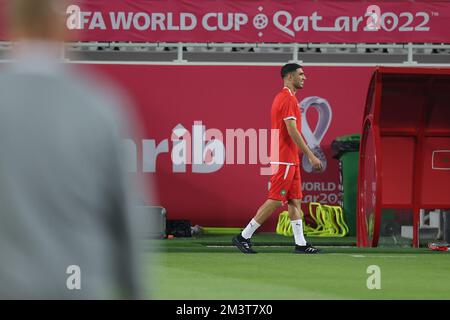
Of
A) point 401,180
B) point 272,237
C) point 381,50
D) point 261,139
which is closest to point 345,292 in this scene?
point 401,180

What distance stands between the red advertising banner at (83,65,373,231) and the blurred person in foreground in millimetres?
14735

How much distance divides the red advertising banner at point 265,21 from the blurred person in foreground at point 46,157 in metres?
14.7

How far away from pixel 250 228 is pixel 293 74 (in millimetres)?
1814

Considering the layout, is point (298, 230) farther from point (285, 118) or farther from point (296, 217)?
point (285, 118)

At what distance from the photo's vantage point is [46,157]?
2.20m

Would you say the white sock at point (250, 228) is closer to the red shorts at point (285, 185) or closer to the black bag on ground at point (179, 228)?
the red shorts at point (285, 185)

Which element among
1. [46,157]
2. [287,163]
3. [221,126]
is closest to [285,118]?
[287,163]

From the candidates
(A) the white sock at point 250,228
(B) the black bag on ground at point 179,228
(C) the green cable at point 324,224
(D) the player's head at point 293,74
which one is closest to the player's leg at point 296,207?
(A) the white sock at point 250,228

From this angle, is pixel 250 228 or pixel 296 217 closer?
pixel 296 217

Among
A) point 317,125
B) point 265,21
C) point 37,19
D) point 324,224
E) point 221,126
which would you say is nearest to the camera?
point 37,19

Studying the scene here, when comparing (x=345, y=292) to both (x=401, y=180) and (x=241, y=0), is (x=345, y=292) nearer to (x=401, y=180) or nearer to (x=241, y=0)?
(x=401, y=180)

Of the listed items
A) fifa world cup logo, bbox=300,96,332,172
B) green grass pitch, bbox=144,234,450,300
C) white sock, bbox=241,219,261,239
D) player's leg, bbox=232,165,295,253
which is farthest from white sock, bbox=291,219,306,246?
fifa world cup logo, bbox=300,96,332,172

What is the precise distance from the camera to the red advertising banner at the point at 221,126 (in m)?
17.0

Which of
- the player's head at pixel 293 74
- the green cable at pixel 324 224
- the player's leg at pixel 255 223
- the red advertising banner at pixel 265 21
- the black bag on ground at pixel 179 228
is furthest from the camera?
the red advertising banner at pixel 265 21
